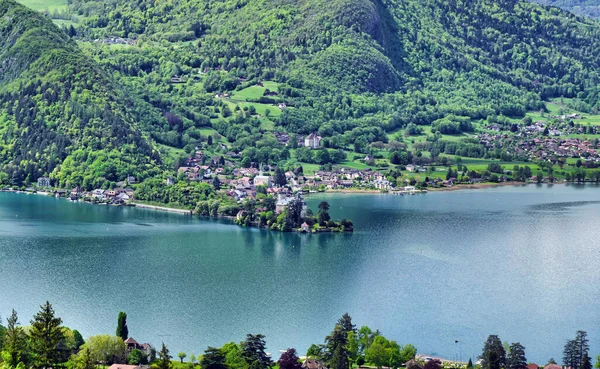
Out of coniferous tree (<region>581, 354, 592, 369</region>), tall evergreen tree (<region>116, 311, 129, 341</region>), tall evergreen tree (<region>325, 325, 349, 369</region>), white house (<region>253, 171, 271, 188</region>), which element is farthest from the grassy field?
coniferous tree (<region>581, 354, 592, 369</region>)

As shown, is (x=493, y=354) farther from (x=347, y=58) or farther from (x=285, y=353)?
(x=347, y=58)

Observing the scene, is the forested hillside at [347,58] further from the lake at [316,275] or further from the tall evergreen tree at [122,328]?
the tall evergreen tree at [122,328]

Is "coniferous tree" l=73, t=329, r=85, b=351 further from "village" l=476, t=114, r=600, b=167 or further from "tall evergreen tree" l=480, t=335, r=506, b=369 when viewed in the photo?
"village" l=476, t=114, r=600, b=167

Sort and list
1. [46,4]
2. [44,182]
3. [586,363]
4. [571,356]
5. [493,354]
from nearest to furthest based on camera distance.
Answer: [493,354]
[586,363]
[571,356]
[44,182]
[46,4]

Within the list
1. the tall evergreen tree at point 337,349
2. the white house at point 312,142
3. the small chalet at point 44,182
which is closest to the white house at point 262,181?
the small chalet at point 44,182

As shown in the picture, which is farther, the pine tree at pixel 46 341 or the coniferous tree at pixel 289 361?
the coniferous tree at pixel 289 361

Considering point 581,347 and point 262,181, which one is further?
point 262,181

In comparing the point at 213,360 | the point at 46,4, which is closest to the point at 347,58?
the point at 46,4
